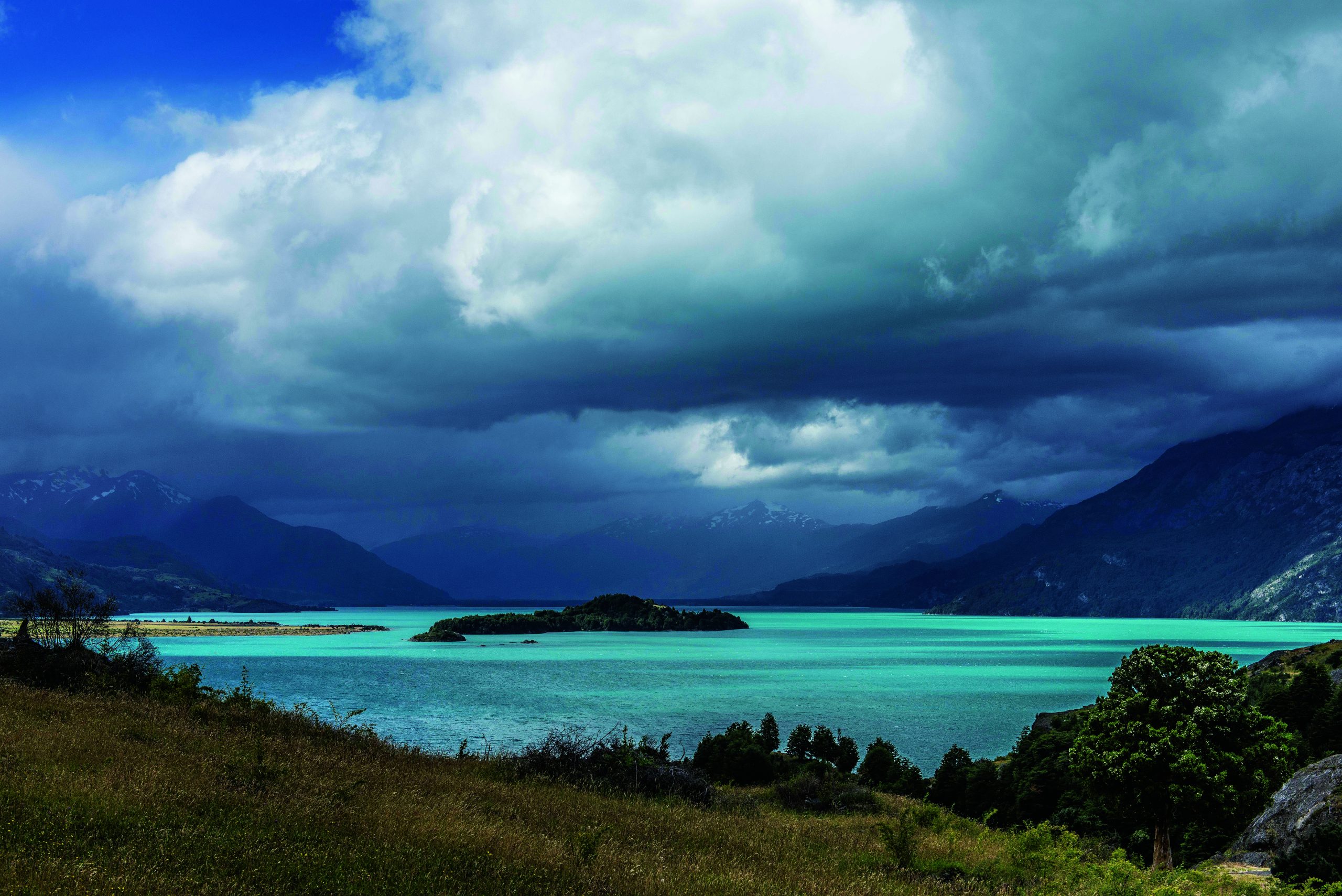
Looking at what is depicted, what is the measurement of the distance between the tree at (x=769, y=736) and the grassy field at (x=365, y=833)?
43442mm

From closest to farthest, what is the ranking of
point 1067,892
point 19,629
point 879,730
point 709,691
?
1. point 1067,892
2. point 19,629
3. point 879,730
4. point 709,691

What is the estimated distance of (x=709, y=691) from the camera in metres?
126

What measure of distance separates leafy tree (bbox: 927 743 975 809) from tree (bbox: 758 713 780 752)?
12.8m

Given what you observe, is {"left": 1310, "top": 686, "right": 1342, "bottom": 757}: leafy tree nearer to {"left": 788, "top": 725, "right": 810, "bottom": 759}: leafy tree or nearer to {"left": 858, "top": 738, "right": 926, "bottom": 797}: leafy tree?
{"left": 858, "top": 738, "right": 926, "bottom": 797}: leafy tree

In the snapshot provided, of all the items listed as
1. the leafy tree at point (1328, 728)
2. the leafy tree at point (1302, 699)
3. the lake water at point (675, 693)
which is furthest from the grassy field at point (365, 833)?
the leafy tree at point (1302, 699)

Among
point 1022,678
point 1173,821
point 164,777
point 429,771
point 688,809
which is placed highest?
point 164,777

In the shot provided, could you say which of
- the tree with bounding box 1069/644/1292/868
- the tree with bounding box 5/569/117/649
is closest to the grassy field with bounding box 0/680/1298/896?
the tree with bounding box 5/569/117/649

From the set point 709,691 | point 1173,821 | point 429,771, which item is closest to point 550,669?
point 709,691

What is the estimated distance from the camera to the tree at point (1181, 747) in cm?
3594

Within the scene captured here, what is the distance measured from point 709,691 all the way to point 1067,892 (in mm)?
114665

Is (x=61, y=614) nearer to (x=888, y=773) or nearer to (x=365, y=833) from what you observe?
(x=365, y=833)

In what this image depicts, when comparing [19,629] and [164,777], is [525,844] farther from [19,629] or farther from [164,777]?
[19,629]

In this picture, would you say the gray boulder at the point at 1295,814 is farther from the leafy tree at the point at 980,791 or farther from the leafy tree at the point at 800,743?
the leafy tree at the point at 800,743

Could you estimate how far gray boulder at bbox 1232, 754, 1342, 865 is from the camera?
91.3 ft
